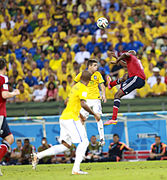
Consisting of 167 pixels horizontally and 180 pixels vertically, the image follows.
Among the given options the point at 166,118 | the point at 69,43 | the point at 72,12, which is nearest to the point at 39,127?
the point at 166,118

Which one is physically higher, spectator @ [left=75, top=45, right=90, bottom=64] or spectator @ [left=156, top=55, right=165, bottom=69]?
spectator @ [left=75, top=45, right=90, bottom=64]

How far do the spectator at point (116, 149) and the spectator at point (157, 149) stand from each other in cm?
77

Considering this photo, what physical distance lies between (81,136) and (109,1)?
1410 centimetres

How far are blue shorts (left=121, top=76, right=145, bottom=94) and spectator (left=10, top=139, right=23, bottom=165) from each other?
5616 mm

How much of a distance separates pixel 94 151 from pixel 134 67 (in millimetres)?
4891

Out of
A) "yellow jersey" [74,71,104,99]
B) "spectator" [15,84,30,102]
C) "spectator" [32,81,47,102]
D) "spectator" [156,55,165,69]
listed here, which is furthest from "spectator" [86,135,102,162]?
"spectator" [156,55,165,69]

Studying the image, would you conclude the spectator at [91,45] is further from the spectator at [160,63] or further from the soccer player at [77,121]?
the soccer player at [77,121]

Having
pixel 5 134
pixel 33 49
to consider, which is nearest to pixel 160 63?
pixel 33 49

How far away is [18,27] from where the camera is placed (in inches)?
940

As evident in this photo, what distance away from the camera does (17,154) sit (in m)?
16.7

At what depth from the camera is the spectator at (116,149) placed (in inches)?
621

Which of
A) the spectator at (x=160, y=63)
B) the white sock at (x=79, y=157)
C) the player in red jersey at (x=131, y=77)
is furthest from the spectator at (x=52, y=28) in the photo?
the white sock at (x=79, y=157)

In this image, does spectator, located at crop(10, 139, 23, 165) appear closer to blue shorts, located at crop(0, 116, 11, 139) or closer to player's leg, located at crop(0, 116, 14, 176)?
player's leg, located at crop(0, 116, 14, 176)

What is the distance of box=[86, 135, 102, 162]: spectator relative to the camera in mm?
16233
